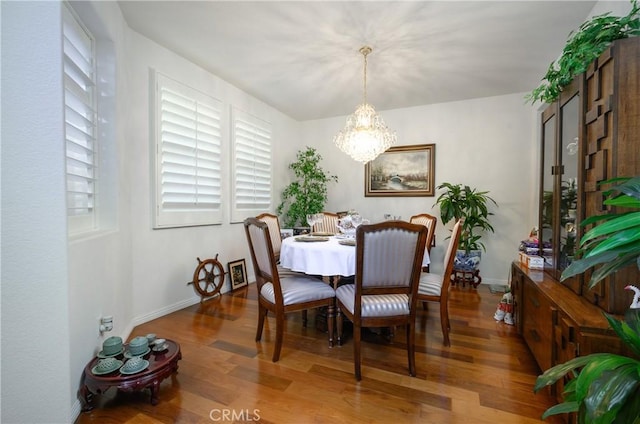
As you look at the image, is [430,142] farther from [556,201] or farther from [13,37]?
[13,37]

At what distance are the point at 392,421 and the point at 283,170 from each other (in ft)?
12.7

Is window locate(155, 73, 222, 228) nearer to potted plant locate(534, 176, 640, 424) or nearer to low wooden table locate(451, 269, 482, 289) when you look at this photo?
potted plant locate(534, 176, 640, 424)

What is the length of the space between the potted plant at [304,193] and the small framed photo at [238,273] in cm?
111

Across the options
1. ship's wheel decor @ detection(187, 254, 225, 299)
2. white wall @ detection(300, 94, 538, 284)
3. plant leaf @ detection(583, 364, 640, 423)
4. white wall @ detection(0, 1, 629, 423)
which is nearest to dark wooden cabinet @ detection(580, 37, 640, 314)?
plant leaf @ detection(583, 364, 640, 423)

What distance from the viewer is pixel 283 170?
4688 mm

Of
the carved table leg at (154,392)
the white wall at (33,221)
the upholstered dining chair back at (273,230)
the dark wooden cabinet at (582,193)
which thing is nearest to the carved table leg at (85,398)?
the white wall at (33,221)

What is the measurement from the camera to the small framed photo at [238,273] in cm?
354

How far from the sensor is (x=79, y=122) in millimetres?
1766

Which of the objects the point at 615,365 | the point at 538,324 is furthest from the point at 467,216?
the point at 615,365

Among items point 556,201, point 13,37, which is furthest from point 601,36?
point 13,37

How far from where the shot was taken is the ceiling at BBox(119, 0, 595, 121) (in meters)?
2.13

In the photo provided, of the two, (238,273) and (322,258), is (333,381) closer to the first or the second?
(322,258)

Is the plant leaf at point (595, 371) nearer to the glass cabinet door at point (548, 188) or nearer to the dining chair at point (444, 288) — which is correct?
the dining chair at point (444, 288)

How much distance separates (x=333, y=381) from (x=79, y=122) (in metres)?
2.29
